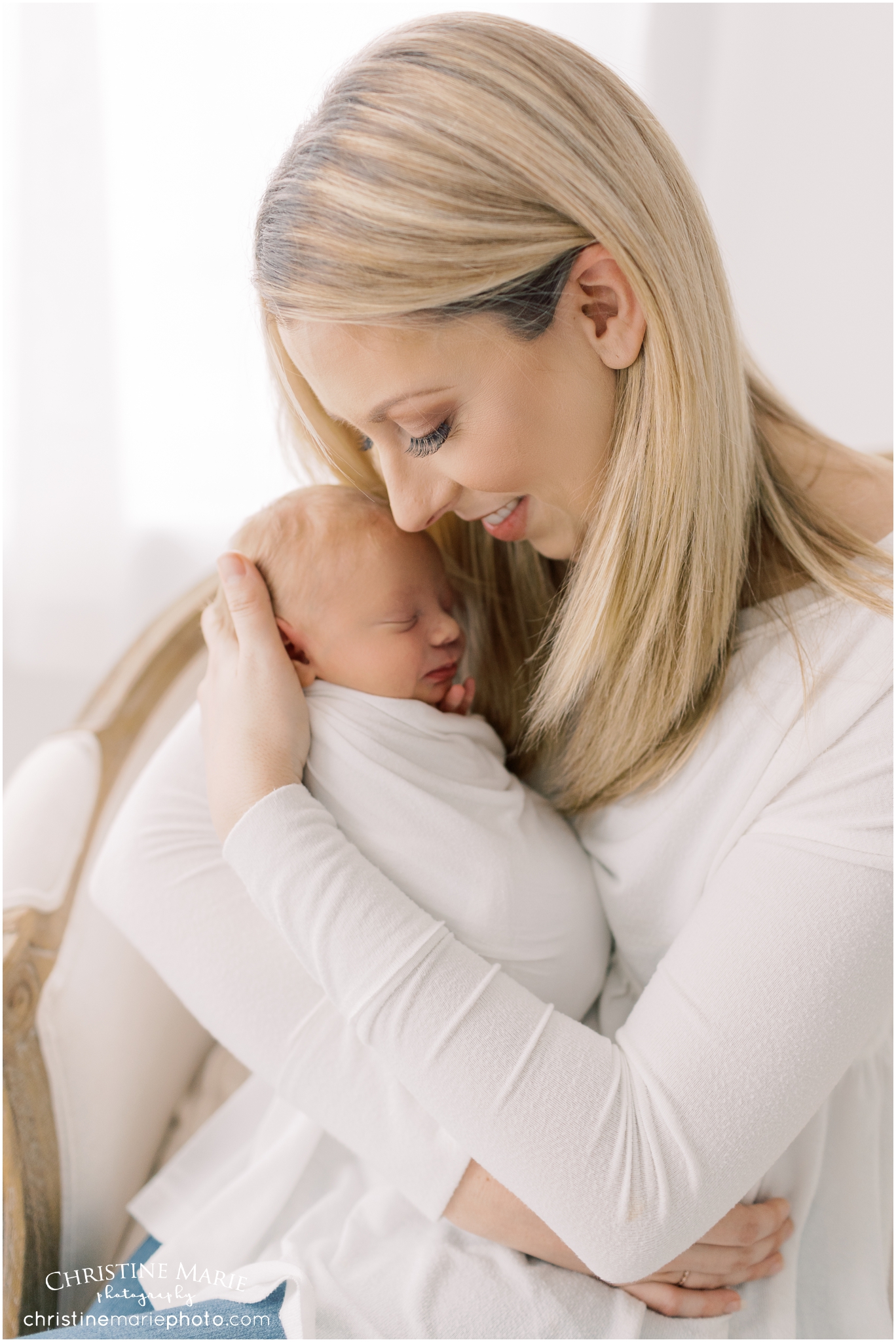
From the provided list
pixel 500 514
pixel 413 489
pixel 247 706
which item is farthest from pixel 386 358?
Answer: pixel 247 706

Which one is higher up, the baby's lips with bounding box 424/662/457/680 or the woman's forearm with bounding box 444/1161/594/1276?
the baby's lips with bounding box 424/662/457/680

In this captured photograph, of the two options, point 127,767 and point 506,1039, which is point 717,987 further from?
point 127,767

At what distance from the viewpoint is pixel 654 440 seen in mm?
904

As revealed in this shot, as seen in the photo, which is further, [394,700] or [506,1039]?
[394,700]

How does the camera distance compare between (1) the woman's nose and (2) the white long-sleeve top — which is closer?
(2) the white long-sleeve top

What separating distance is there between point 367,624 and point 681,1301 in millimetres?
740

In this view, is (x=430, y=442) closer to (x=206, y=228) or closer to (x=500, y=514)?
(x=500, y=514)

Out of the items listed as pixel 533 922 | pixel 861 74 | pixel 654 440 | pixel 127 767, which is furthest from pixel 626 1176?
pixel 861 74

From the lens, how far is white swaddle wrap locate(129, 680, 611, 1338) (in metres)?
0.97

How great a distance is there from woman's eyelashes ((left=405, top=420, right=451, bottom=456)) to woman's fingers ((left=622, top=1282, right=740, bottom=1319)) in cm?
83

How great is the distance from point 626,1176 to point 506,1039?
147mm

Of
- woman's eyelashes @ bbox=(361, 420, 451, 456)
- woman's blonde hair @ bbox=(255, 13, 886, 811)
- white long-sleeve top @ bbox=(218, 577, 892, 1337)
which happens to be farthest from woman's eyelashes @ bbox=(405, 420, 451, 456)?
white long-sleeve top @ bbox=(218, 577, 892, 1337)

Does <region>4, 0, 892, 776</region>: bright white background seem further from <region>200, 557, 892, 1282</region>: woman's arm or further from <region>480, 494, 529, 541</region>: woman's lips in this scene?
<region>200, 557, 892, 1282</region>: woman's arm

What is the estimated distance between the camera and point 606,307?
89 cm
